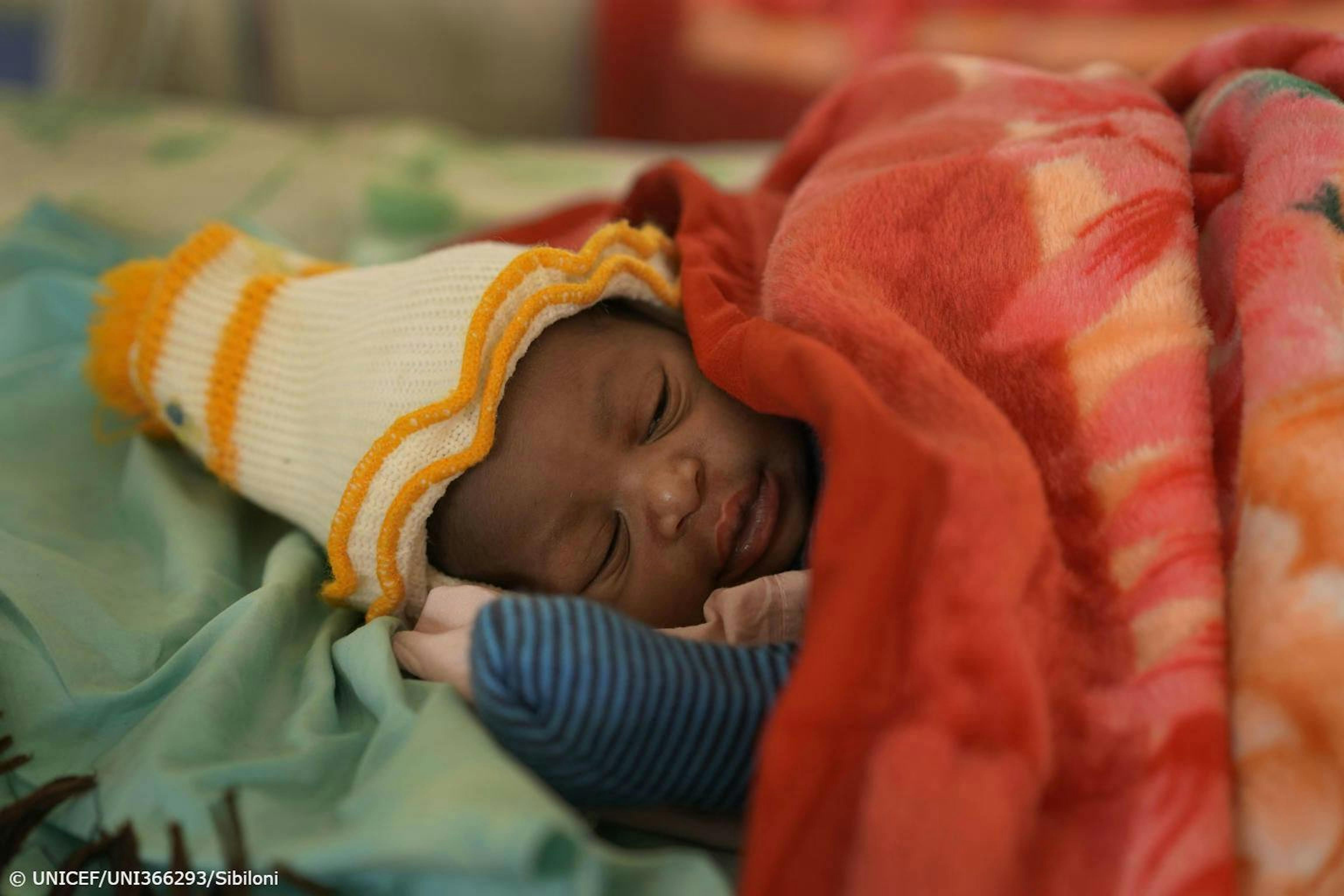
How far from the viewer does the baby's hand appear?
2.73 ft

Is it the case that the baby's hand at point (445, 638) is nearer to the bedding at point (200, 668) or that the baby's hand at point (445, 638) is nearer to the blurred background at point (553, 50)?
the bedding at point (200, 668)

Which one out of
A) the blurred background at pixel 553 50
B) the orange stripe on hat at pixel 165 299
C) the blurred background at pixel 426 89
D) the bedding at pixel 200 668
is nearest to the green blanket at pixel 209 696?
the bedding at pixel 200 668

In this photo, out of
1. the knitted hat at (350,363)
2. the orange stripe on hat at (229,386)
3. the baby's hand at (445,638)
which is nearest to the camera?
the baby's hand at (445,638)

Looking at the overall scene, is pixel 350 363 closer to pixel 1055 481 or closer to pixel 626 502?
pixel 626 502

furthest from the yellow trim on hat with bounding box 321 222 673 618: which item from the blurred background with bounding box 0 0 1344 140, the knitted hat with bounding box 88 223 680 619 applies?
the blurred background with bounding box 0 0 1344 140

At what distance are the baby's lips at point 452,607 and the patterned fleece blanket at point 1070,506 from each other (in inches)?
11.2

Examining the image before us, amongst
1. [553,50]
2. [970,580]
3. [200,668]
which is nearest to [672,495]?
[970,580]

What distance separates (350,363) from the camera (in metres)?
1.01

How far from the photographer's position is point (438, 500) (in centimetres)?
96

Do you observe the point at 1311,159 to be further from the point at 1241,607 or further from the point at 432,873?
the point at 432,873

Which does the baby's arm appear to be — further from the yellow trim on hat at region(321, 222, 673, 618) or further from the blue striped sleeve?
the yellow trim on hat at region(321, 222, 673, 618)

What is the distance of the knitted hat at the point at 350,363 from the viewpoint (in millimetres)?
935

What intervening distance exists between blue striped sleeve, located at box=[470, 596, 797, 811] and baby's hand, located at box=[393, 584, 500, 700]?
4cm

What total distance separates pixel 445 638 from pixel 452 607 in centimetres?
7
